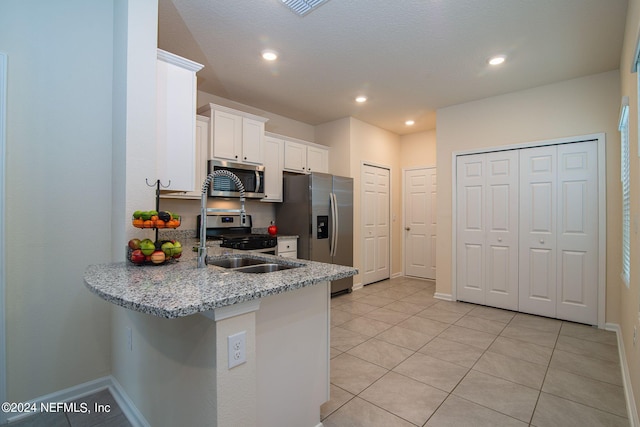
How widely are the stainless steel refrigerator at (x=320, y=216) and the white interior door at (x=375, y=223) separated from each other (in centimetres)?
47

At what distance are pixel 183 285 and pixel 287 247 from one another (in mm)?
2840

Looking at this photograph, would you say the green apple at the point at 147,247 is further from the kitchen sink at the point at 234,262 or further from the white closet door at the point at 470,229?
the white closet door at the point at 470,229

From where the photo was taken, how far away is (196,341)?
120cm

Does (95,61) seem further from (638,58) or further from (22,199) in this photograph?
(638,58)

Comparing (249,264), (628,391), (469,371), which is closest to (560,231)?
(628,391)

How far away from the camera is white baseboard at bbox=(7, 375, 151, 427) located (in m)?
1.76

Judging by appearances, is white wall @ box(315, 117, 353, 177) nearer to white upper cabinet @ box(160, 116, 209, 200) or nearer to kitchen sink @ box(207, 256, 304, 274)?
white upper cabinet @ box(160, 116, 209, 200)

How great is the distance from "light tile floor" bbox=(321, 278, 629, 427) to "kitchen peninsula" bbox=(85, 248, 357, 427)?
53cm

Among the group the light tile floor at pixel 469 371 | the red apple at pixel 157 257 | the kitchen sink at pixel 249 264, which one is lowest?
the light tile floor at pixel 469 371

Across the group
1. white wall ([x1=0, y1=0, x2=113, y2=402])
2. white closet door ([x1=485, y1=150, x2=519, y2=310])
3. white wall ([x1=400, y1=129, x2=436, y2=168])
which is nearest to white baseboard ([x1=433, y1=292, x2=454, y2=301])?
white closet door ([x1=485, y1=150, x2=519, y2=310])

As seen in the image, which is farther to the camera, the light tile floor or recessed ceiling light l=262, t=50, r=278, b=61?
recessed ceiling light l=262, t=50, r=278, b=61

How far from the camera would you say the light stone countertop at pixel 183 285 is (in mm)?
959

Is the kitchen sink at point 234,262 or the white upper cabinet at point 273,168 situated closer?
the kitchen sink at point 234,262

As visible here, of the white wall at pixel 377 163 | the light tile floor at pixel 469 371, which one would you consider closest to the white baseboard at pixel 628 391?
the light tile floor at pixel 469 371
